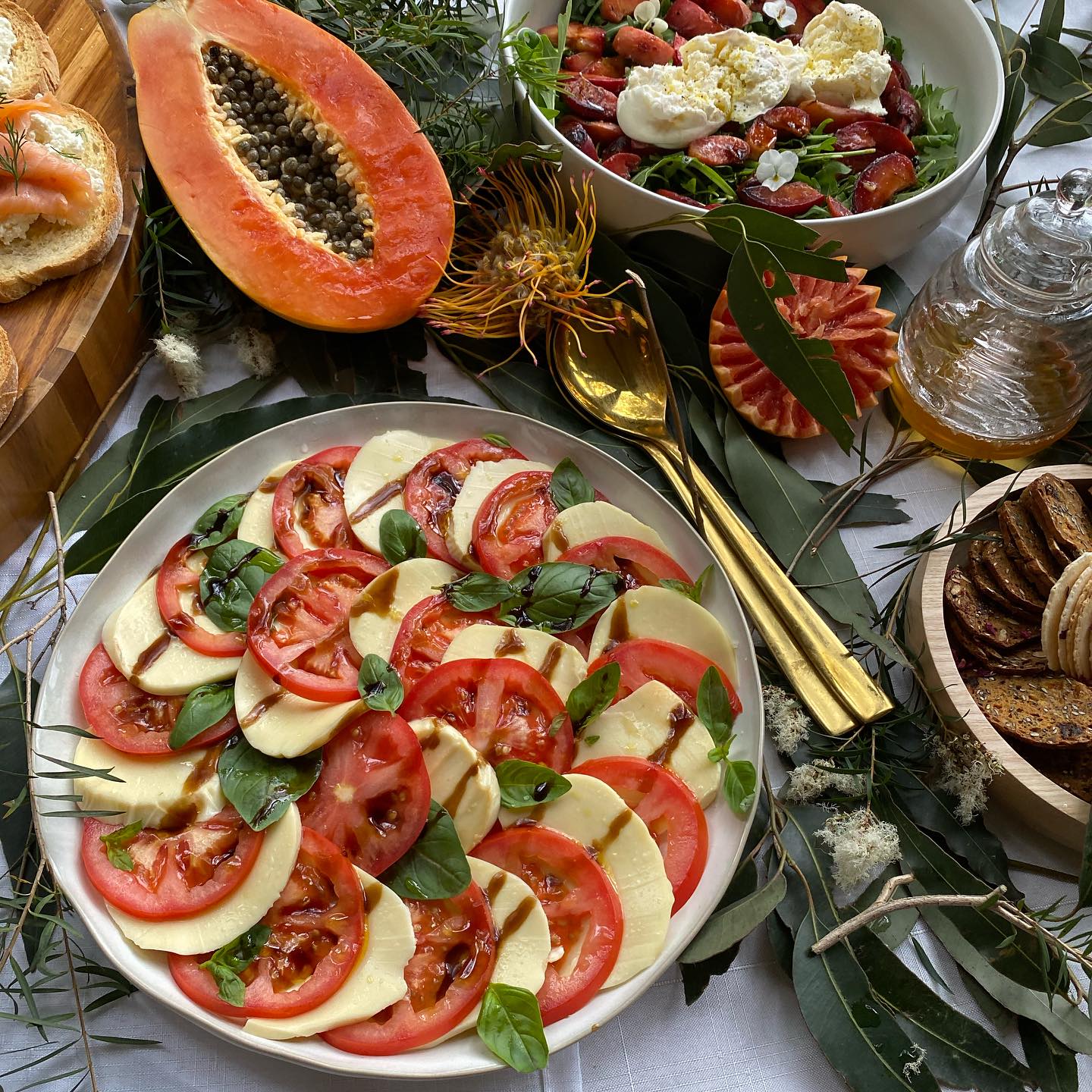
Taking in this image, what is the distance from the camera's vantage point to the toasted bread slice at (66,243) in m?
1.42

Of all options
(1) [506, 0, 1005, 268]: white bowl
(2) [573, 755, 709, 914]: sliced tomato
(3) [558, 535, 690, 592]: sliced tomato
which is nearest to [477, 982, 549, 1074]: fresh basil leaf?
(2) [573, 755, 709, 914]: sliced tomato

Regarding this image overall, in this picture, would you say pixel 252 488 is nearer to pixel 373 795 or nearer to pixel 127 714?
pixel 127 714

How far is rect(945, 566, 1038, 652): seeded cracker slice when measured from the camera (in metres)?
1.40

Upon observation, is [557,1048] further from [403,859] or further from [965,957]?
[965,957]

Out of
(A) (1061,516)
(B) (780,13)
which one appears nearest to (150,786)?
(A) (1061,516)

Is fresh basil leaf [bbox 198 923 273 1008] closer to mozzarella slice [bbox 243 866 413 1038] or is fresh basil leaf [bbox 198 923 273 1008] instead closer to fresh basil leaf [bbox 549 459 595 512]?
mozzarella slice [bbox 243 866 413 1038]

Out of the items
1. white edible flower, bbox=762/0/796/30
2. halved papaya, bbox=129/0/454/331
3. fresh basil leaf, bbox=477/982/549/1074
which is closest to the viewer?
fresh basil leaf, bbox=477/982/549/1074

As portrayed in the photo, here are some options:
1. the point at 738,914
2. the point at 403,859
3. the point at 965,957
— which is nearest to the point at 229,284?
the point at 403,859

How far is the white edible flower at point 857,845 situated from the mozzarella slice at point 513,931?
0.44m

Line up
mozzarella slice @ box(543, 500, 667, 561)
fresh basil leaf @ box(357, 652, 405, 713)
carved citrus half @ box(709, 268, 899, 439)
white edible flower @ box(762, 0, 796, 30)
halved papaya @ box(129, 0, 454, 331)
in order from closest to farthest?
fresh basil leaf @ box(357, 652, 405, 713) → mozzarella slice @ box(543, 500, 667, 561) → halved papaya @ box(129, 0, 454, 331) → carved citrus half @ box(709, 268, 899, 439) → white edible flower @ box(762, 0, 796, 30)

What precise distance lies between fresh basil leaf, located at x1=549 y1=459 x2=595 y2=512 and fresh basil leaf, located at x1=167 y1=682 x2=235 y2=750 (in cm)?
54

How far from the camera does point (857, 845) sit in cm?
127

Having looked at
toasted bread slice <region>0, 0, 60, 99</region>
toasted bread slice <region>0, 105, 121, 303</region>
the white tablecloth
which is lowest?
the white tablecloth

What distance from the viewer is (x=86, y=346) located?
143cm
